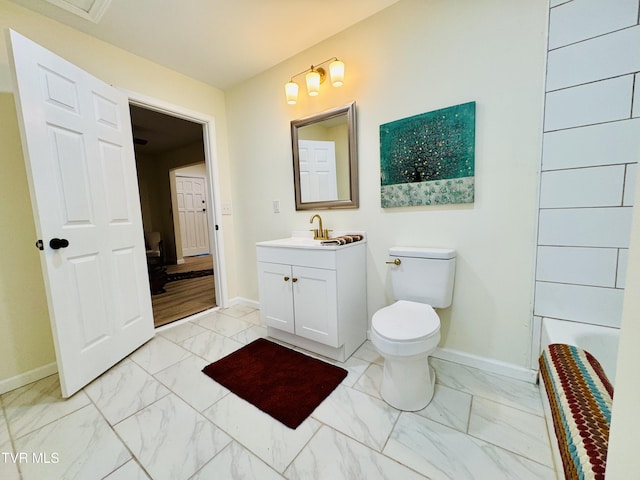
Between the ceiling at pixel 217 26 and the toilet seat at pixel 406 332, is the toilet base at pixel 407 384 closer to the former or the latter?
the toilet seat at pixel 406 332

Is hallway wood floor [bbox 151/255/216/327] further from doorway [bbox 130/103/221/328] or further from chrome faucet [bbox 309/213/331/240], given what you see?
chrome faucet [bbox 309/213/331/240]

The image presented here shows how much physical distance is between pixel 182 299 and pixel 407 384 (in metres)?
2.73

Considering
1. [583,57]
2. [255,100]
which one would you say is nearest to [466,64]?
[583,57]

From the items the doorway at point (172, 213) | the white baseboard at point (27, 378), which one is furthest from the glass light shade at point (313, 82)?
the white baseboard at point (27, 378)

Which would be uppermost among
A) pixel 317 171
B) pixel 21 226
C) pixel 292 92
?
pixel 292 92

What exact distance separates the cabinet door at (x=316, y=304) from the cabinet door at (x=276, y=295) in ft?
0.21

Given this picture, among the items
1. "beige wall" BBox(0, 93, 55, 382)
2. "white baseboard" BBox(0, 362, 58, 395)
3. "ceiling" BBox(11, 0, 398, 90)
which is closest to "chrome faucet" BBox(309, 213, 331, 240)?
"ceiling" BBox(11, 0, 398, 90)

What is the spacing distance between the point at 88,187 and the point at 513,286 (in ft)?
8.57

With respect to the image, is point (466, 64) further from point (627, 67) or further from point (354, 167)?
point (354, 167)

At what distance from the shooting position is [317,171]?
82.3 inches

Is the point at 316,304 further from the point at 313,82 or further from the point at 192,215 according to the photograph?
the point at 192,215

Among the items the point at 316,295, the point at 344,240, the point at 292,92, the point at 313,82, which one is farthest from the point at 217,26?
the point at 316,295

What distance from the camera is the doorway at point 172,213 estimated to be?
2.75 metres

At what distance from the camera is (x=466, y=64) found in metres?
1.44
